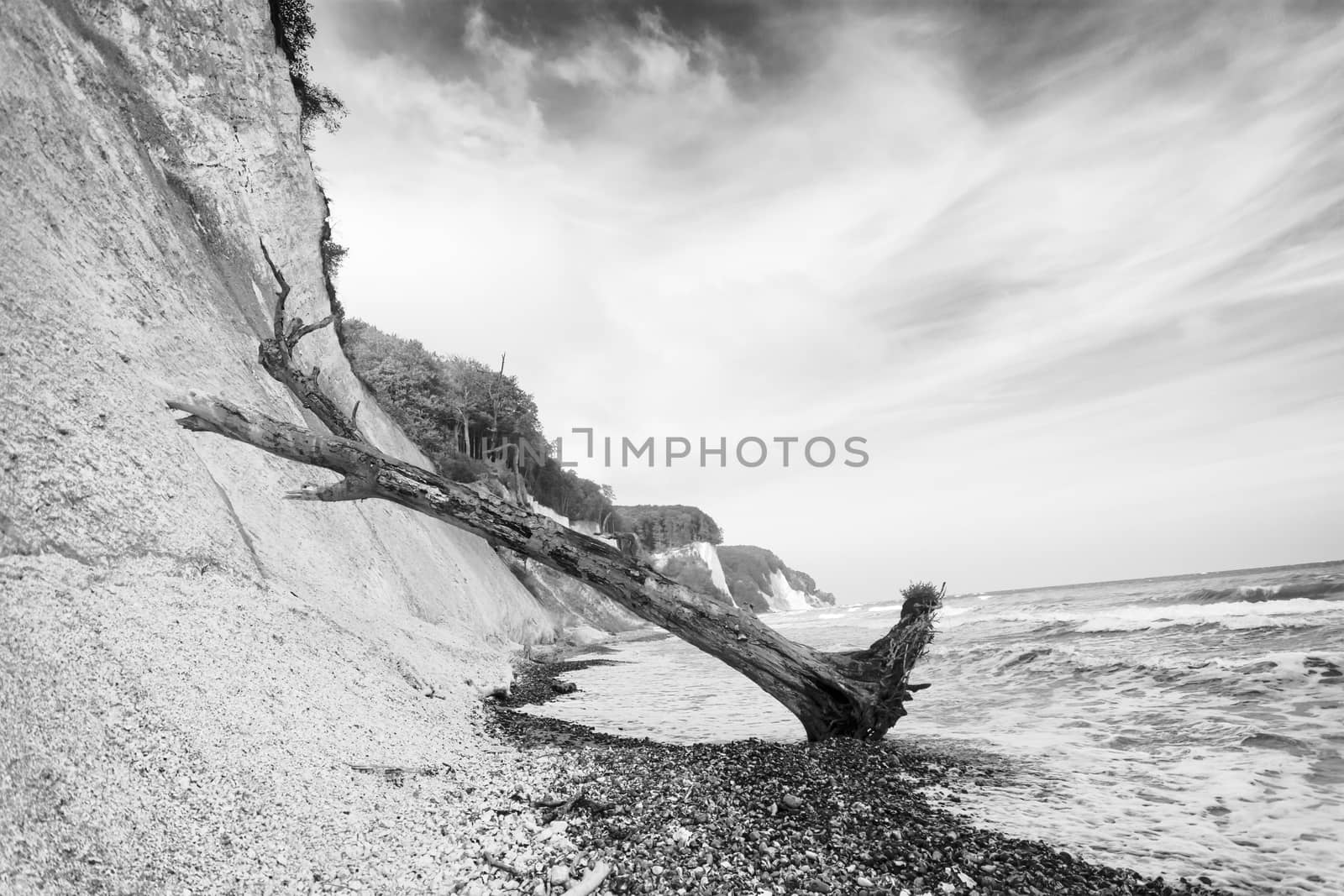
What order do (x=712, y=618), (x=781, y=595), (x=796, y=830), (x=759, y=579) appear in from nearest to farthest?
(x=796, y=830), (x=712, y=618), (x=759, y=579), (x=781, y=595)

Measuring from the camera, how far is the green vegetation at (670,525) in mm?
54444

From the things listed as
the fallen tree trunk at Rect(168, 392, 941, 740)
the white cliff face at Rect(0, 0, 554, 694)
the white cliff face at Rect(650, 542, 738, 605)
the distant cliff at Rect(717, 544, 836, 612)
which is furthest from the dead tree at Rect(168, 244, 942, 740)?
the distant cliff at Rect(717, 544, 836, 612)

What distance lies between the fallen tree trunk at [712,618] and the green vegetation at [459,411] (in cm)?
1769

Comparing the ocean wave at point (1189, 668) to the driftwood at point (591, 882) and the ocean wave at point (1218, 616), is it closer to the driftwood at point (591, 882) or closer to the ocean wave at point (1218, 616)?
the ocean wave at point (1218, 616)

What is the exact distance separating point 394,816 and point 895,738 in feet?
15.5

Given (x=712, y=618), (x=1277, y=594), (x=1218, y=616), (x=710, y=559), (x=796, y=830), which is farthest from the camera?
(x=710, y=559)

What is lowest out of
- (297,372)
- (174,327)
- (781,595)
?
(781,595)

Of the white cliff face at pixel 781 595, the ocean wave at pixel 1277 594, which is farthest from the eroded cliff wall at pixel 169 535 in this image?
the white cliff face at pixel 781 595

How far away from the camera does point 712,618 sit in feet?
19.4

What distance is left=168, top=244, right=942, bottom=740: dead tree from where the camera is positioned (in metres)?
5.92

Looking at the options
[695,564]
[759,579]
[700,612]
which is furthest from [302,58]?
[759,579]

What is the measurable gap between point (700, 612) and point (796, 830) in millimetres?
2325

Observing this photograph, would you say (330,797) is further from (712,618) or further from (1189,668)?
(1189,668)

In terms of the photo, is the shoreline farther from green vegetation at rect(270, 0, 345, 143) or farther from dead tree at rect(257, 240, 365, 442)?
green vegetation at rect(270, 0, 345, 143)
